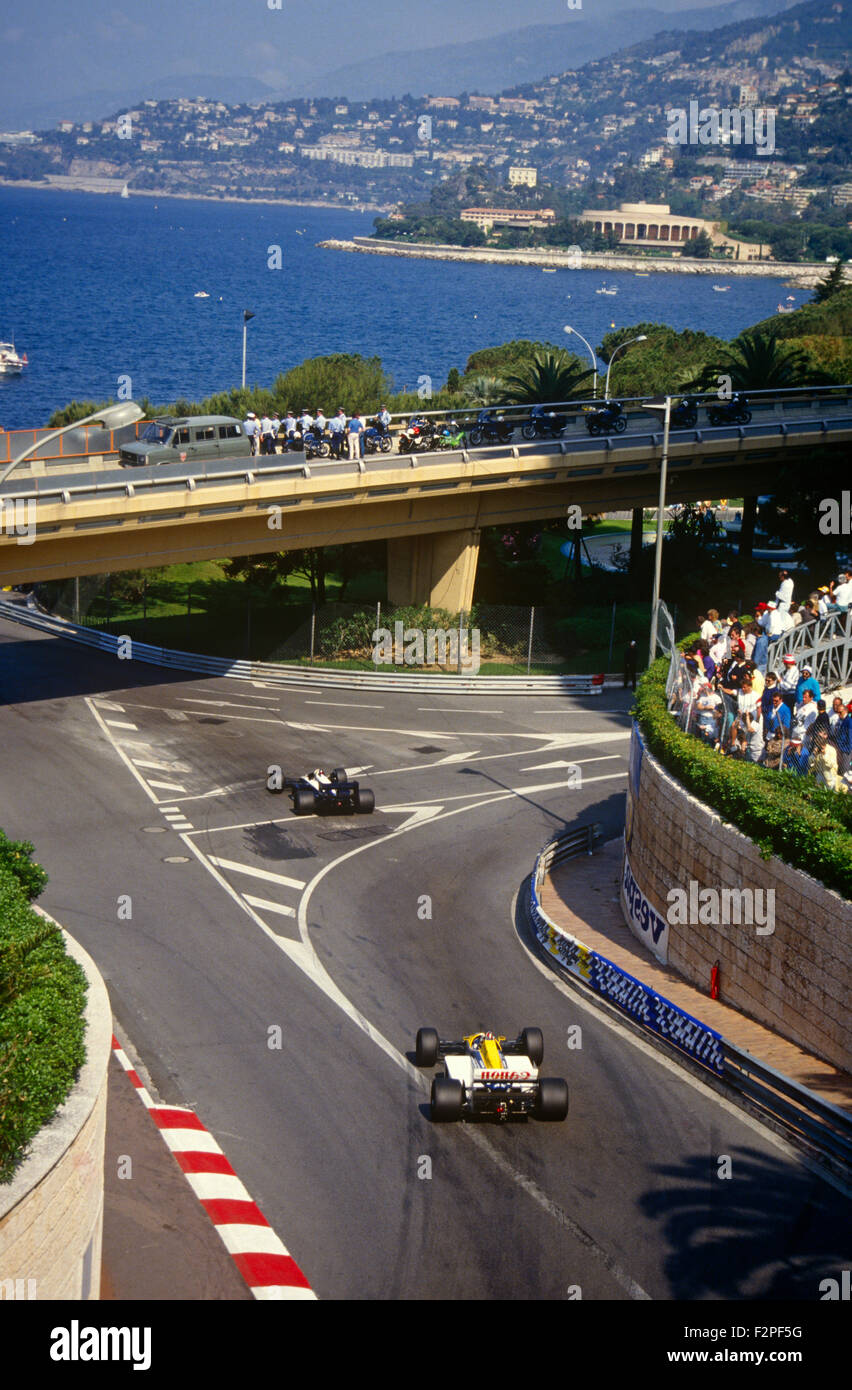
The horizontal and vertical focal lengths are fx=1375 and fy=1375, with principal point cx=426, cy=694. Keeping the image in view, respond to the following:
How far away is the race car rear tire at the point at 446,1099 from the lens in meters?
18.6

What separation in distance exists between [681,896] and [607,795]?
11.4m

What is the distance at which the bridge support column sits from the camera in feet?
152

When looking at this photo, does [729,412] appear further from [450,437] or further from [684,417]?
[450,437]

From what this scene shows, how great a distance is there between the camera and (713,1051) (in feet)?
66.4

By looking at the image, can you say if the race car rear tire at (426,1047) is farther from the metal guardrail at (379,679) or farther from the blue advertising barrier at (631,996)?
the metal guardrail at (379,679)

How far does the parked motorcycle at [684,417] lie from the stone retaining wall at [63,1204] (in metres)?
41.7

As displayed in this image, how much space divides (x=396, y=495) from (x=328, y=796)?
1369 cm

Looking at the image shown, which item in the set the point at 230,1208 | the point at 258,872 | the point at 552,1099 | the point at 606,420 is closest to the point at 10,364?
the point at 606,420

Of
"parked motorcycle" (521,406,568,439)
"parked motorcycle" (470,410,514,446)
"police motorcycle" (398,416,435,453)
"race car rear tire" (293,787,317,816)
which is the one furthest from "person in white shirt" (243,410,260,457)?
"race car rear tire" (293,787,317,816)

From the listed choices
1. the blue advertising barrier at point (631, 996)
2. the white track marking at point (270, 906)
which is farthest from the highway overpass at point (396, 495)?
the blue advertising barrier at point (631, 996)

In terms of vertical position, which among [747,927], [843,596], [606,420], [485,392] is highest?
[485,392]

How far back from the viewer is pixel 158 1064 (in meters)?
20.4

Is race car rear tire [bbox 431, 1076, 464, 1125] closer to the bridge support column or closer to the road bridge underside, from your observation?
the road bridge underside
